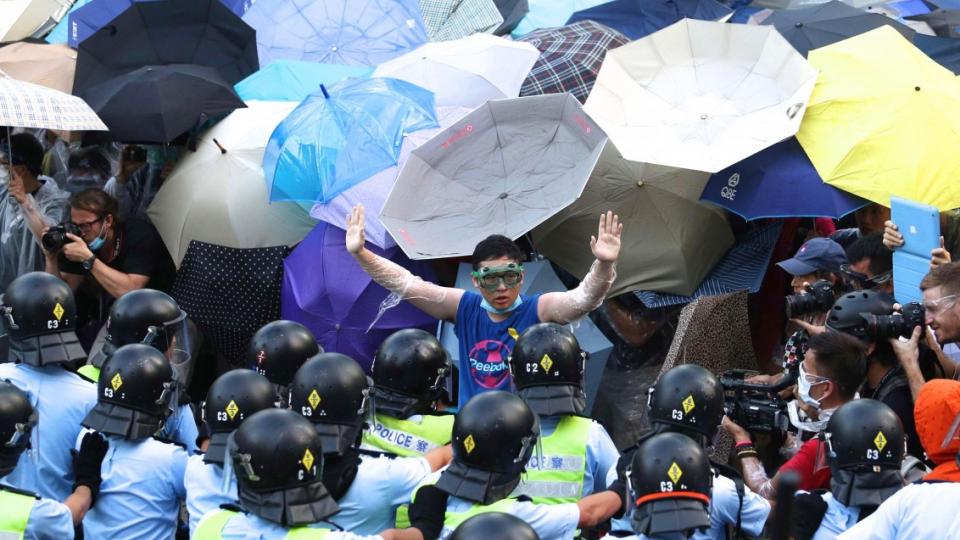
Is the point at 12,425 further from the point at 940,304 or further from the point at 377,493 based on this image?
the point at 940,304

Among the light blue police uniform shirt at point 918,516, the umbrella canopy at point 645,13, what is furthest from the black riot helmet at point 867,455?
the umbrella canopy at point 645,13

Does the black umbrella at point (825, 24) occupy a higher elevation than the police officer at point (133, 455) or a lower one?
lower

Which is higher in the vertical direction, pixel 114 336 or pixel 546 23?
pixel 114 336

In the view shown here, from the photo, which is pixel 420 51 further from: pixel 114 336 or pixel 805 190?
pixel 114 336

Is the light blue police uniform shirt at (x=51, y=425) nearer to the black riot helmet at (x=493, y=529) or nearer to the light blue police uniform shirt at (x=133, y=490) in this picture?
the light blue police uniform shirt at (x=133, y=490)

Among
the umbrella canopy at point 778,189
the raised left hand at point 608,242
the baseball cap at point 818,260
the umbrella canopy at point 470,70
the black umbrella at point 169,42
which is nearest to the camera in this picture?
the raised left hand at point 608,242

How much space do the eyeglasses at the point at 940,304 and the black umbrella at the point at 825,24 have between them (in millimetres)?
3489

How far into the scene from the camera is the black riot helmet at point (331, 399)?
6.25 m

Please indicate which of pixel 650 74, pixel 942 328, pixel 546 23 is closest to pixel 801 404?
pixel 942 328

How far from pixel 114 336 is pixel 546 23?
555cm

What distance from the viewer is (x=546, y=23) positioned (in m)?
12.2

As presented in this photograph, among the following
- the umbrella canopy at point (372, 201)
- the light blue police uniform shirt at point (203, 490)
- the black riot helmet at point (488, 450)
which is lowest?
the umbrella canopy at point (372, 201)

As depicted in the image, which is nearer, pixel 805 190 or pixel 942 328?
pixel 942 328

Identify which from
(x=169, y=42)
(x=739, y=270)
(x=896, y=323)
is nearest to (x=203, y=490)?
(x=896, y=323)
